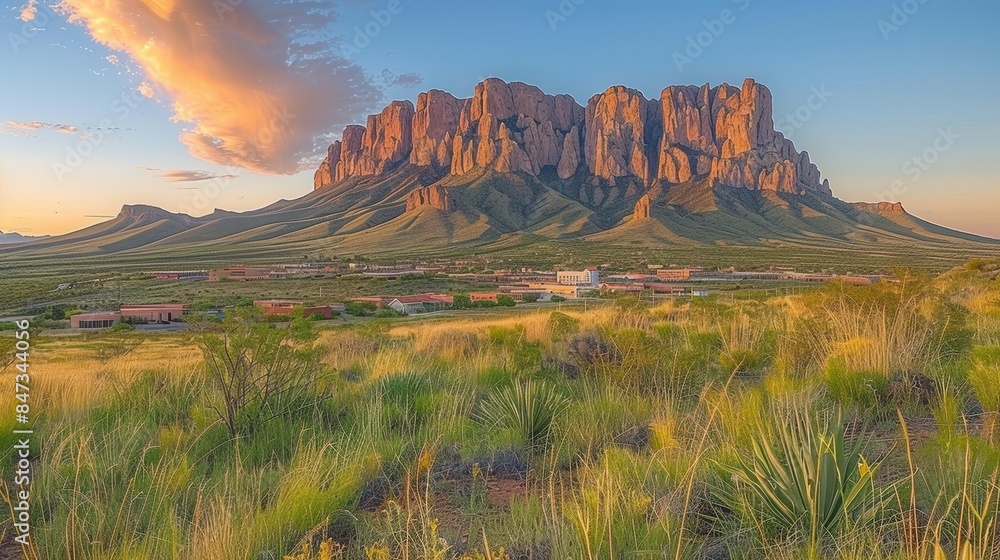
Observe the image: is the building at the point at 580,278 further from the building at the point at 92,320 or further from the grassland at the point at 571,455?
the grassland at the point at 571,455

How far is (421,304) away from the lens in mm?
44250

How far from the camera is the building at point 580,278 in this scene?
57219mm

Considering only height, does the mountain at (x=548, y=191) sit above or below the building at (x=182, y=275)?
above

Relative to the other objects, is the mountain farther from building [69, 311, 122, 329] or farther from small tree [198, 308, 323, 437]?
small tree [198, 308, 323, 437]

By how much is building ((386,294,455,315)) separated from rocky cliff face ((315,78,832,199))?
10593cm

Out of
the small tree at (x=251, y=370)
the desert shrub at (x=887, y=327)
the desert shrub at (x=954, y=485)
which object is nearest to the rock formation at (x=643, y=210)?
the desert shrub at (x=887, y=327)

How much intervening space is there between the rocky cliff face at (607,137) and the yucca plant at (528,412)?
14315 centimetres

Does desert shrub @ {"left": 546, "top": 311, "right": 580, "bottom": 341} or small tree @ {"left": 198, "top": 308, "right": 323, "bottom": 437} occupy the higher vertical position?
small tree @ {"left": 198, "top": 308, "right": 323, "bottom": 437}

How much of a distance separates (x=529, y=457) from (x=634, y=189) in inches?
5696

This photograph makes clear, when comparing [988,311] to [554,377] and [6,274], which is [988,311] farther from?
[6,274]

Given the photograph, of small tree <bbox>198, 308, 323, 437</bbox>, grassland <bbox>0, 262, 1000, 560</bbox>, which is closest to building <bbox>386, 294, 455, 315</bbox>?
grassland <bbox>0, 262, 1000, 560</bbox>

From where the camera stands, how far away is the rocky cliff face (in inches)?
5866

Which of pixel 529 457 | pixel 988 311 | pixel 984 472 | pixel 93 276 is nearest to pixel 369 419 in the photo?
pixel 529 457

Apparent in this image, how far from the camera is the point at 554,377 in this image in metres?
6.50
